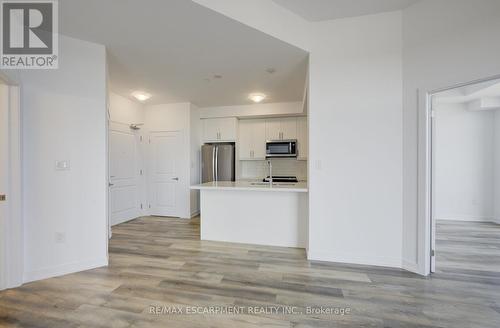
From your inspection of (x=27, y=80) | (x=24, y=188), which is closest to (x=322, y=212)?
(x=24, y=188)

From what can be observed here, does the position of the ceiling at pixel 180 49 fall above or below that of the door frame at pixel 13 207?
above

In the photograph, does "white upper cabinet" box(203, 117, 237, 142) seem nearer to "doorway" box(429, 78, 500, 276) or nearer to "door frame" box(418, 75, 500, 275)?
"door frame" box(418, 75, 500, 275)

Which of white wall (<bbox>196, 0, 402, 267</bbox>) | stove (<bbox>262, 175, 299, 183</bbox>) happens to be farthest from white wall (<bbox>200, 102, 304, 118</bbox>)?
white wall (<bbox>196, 0, 402, 267</bbox>)

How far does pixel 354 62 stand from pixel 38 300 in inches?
166

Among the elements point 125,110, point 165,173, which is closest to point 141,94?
point 125,110

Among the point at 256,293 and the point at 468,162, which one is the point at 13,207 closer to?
the point at 256,293

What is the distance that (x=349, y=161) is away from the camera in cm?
287

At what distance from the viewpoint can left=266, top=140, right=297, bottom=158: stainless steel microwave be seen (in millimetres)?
5355

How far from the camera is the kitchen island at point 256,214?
346 centimetres

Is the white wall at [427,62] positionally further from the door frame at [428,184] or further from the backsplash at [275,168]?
the backsplash at [275,168]

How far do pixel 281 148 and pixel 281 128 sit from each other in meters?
0.62

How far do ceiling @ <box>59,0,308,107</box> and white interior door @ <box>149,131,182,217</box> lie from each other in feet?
4.03

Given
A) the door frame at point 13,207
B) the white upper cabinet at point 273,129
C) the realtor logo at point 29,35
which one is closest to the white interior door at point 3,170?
the door frame at point 13,207

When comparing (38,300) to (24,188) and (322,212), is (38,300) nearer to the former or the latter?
(24,188)
